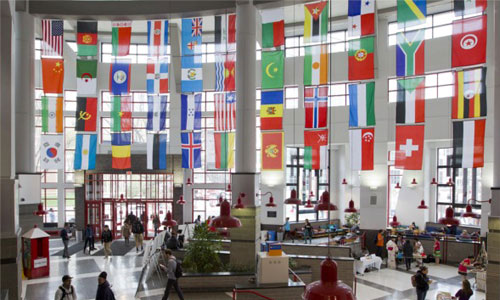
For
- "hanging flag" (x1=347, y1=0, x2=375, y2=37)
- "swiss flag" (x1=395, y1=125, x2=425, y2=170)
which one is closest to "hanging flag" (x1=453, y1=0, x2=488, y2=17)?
"hanging flag" (x1=347, y1=0, x2=375, y2=37)

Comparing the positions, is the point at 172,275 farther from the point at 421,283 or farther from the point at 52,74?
the point at 52,74

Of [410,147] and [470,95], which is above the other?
[470,95]

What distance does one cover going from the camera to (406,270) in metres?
15.0

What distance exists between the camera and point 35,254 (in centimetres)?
1272

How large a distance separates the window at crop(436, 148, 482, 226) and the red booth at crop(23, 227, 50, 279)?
59.6 ft

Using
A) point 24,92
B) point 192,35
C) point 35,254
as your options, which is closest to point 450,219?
point 192,35

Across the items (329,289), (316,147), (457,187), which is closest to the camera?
(329,289)

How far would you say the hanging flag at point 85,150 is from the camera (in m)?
15.2

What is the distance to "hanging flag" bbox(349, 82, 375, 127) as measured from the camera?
41.8ft

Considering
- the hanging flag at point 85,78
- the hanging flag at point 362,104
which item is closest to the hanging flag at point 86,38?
the hanging flag at point 85,78

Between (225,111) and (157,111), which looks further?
(157,111)

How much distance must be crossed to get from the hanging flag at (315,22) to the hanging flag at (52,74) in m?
8.94

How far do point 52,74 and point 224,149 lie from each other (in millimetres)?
6821

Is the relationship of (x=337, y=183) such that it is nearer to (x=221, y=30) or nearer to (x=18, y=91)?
(x=221, y=30)
